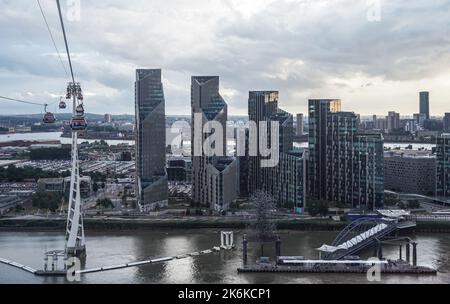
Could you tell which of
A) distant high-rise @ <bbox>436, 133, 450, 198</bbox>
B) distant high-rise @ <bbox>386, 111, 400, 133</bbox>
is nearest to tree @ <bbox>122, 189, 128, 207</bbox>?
distant high-rise @ <bbox>436, 133, 450, 198</bbox>

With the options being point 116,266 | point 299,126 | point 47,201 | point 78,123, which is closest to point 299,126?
point 299,126

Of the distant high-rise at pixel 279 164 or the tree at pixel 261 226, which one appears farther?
the distant high-rise at pixel 279 164

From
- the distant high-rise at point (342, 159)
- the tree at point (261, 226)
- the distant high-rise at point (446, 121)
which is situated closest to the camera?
the tree at point (261, 226)

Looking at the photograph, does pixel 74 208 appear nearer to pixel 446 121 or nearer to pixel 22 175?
pixel 22 175

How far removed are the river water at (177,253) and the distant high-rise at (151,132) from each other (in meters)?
1.92

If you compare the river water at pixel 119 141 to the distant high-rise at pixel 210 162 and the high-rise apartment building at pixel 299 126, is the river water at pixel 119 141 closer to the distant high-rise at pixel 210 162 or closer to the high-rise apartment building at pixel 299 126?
the high-rise apartment building at pixel 299 126

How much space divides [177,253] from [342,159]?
444cm

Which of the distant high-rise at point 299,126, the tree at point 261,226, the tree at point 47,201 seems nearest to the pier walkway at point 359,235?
the tree at point 261,226

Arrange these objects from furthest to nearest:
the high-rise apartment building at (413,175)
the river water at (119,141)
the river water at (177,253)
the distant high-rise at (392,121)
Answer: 1. the distant high-rise at (392,121)
2. the river water at (119,141)
3. the high-rise apartment building at (413,175)
4. the river water at (177,253)

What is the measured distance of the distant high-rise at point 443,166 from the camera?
32.3ft

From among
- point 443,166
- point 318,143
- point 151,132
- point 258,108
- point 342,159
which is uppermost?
point 258,108

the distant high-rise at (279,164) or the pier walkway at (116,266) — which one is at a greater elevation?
the distant high-rise at (279,164)

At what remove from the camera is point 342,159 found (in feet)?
31.2

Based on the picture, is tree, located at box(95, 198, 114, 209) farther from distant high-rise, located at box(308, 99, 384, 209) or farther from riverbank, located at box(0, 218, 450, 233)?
distant high-rise, located at box(308, 99, 384, 209)
